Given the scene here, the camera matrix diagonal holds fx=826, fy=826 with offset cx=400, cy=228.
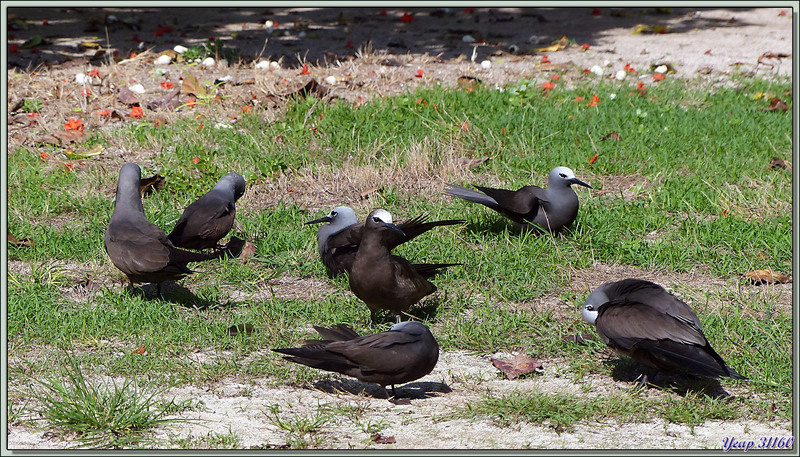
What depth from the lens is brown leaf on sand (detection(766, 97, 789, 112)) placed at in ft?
29.1

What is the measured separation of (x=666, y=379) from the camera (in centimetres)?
454

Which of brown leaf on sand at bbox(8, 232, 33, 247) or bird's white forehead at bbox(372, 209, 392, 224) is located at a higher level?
bird's white forehead at bbox(372, 209, 392, 224)

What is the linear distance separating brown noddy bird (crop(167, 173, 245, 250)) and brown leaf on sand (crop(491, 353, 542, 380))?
2.34 m

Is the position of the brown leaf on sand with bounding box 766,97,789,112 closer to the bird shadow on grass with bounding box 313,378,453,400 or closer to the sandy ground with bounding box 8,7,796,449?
the sandy ground with bounding box 8,7,796,449

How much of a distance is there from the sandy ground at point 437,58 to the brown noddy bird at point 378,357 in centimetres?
18

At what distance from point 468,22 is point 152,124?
6870mm

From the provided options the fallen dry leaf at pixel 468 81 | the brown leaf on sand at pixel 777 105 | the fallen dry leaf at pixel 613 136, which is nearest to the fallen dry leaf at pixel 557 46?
the fallen dry leaf at pixel 468 81

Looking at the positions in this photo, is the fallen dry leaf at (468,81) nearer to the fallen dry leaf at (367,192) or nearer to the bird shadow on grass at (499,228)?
the fallen dry leaf at (367,192)

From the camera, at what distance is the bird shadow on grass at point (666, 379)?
4370 millimetres

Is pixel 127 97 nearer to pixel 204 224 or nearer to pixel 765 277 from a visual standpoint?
pixel 204 224

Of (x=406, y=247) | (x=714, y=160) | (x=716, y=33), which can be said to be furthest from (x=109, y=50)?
(x=716, y=33)

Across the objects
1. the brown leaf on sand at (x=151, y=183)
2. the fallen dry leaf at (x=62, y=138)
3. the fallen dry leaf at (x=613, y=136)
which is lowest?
the brown leaf on sand at (x=151, y=183)

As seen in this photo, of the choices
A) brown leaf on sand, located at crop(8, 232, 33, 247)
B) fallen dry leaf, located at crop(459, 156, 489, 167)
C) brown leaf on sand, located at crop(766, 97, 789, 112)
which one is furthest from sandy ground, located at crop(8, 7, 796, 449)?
brown leaf on sand, located at crop(8, 232, 33, 247)

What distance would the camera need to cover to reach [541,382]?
4.52 m
